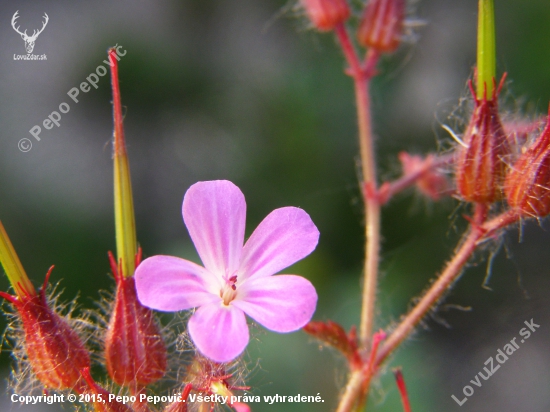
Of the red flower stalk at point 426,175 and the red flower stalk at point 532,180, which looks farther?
the red flower stalk at point 426,175

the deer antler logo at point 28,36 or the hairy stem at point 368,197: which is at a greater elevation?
the deer antler logo at point 28,36

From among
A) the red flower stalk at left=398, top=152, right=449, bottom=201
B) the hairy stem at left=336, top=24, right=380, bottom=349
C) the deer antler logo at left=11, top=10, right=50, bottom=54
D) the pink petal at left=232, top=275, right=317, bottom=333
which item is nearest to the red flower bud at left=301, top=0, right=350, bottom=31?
the hairy stem at left=336, top=24, right=380, bottom=349

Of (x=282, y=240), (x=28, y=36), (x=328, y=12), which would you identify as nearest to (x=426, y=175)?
(x=328, y=12)

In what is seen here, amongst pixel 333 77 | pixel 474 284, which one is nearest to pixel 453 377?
pixel 474 284

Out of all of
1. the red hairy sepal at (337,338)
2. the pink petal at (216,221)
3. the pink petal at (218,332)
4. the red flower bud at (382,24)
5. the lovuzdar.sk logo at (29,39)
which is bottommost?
the red hairy sepal at (337,338)

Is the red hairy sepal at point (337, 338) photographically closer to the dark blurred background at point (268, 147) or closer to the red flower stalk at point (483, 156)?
the red flower stalk at point (483, 156)

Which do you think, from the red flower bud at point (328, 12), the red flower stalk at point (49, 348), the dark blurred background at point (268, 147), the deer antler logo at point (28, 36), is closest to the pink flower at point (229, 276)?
the red flower stalk at point (49, 348)

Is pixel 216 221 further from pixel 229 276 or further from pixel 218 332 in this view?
pixel 218 332

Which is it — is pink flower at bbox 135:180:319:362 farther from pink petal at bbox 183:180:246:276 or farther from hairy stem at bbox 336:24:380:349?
hairy stem at bbox 336:24:380:349
